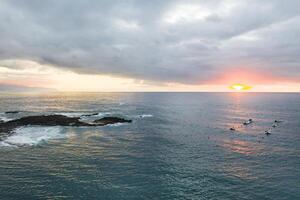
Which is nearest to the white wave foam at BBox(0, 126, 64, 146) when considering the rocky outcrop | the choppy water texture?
the choppy water texture

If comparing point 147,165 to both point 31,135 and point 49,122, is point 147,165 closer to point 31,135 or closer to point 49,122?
point 31,135

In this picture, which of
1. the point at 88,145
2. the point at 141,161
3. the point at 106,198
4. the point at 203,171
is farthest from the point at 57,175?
the point at 203,171

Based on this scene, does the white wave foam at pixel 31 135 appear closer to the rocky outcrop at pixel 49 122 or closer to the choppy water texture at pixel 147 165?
the choppy water texture at pixel 147 165

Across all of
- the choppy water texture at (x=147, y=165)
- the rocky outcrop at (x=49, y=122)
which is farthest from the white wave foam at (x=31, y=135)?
the rocky outcrop at (x=49, y=122)

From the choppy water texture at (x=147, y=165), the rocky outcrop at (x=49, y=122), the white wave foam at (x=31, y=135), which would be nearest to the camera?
the choppy water texture at (x=147, y=165)

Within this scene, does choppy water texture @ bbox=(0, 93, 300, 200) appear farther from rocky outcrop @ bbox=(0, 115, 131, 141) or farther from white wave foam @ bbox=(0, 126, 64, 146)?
rocky outcrop @ bbox=(0, 115, 131, 141)

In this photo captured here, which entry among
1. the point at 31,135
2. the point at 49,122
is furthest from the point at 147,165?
the point at 49,122

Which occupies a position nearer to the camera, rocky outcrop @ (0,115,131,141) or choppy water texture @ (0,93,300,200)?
choppy water texture @ (0,93,300,200)

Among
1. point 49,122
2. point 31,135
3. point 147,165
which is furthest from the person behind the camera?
point 49,122

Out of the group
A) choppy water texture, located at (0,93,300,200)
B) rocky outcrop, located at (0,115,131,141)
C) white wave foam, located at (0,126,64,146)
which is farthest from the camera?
rocky outcrop, located at (0,115,131,141)
